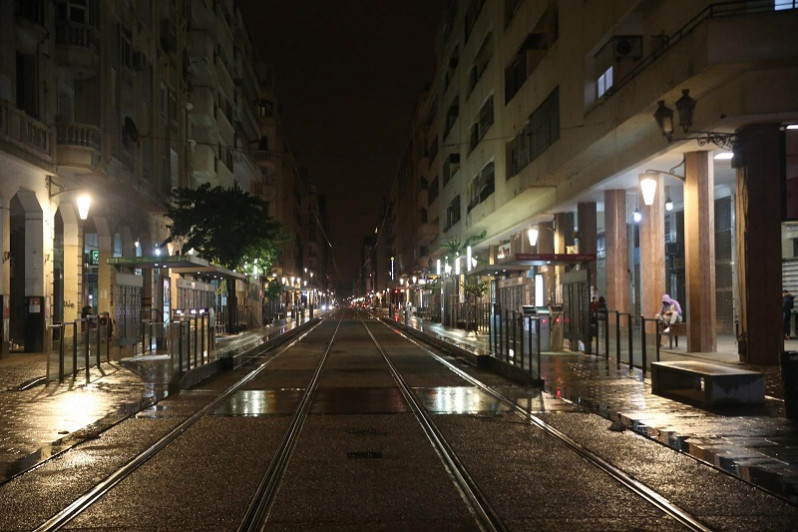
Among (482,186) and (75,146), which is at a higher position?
(482,186)

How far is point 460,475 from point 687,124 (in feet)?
36.4

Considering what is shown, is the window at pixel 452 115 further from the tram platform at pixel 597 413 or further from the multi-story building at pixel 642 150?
the tram platform at pixel 597 413

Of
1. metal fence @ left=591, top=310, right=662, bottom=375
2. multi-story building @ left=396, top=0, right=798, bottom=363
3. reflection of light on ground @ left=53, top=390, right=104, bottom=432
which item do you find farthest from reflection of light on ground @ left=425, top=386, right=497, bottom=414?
multi-story building @ left=396, top=0, right=798, bottom=363

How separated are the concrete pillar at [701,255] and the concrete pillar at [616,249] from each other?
6.97 meters

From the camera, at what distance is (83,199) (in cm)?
2464

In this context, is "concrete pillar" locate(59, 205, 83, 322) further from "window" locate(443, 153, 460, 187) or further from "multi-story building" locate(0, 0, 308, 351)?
"window" locate(443, 153, 460, 187)

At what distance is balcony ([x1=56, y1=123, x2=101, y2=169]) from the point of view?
2670cm

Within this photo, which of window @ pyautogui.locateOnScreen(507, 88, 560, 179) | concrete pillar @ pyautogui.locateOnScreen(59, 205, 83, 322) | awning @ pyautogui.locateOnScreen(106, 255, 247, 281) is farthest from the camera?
concrete pillar @ pyautogui.locateOnScreen(59, 205, 83, 322)

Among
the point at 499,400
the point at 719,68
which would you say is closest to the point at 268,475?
the point at 499,400

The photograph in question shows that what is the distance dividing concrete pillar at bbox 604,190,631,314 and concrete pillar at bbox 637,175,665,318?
1.74 meters

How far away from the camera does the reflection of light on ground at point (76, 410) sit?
452 inches

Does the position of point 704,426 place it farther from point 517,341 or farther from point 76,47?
point 76,47

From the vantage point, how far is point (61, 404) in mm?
13547

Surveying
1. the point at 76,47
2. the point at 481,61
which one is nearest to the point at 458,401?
the point at 76,47
